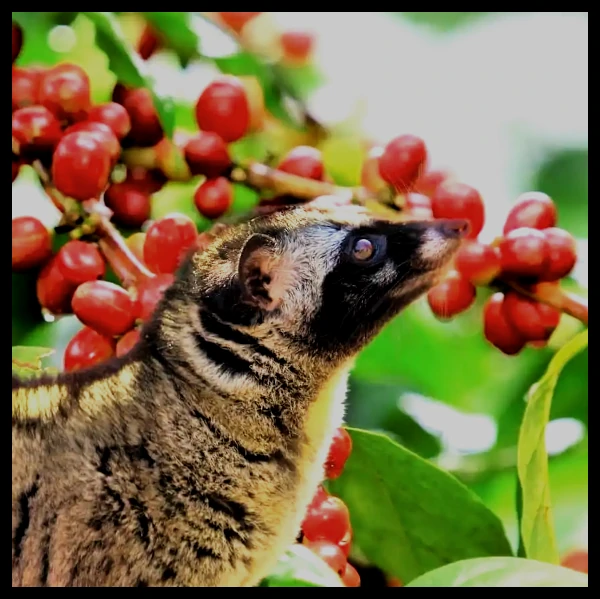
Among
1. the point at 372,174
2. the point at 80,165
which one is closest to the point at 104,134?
the point at 80,165

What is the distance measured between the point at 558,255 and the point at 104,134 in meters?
0.42

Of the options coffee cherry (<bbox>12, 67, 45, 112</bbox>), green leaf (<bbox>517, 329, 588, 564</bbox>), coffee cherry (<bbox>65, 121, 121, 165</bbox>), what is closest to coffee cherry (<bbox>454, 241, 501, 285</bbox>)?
green leaf (<bbox>517, 329, 588, 564</bbox>)

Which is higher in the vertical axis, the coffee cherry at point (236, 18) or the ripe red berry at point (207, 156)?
the coffee cherry at point (236, 18)

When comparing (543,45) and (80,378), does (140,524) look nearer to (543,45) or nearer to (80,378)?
(80,378)

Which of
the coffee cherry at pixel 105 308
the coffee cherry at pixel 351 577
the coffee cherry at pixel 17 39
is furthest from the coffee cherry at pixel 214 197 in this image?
the coffee cherry at pixel 351 577

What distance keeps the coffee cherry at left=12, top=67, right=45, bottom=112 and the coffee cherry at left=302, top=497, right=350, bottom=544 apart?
0.47 m

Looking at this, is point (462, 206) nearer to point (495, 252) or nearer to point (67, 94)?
point (495, 252)

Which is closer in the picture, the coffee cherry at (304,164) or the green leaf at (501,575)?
the green leaf at (501,575)

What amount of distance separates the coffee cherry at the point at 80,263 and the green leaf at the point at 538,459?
400 mm

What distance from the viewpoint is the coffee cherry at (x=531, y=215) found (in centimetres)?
81

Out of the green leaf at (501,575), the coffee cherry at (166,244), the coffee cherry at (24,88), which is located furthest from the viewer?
the coffee cherry at (24,88)

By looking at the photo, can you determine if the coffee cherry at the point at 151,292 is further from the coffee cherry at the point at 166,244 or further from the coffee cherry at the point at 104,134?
the coffee cherry at the point at 104,134

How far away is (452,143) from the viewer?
0.98 m
